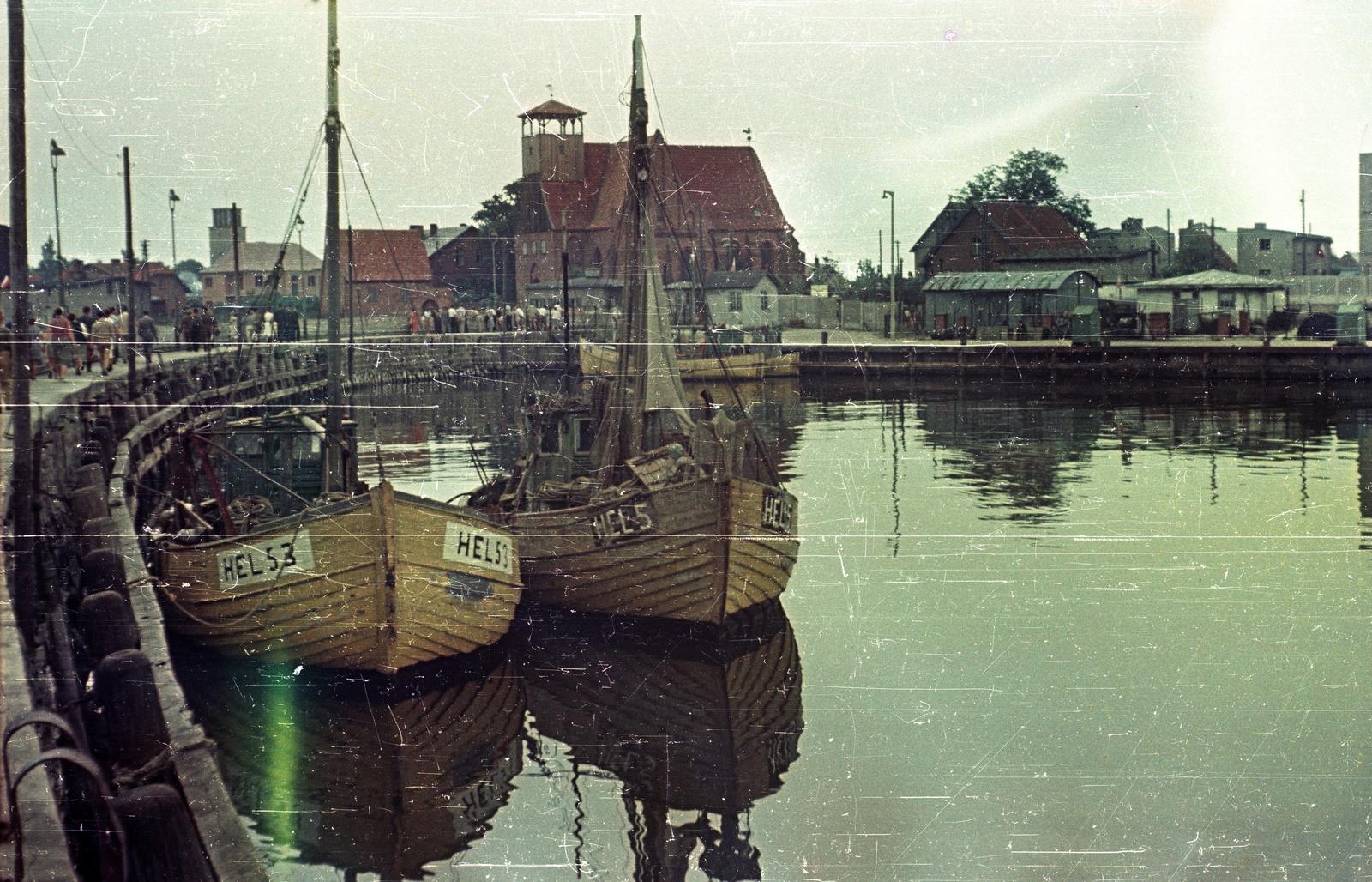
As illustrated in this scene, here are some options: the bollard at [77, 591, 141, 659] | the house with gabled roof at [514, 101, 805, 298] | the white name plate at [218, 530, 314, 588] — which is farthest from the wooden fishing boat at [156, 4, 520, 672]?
the bollard at [77, 591, 141, 659]

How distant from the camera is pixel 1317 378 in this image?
4793 mm

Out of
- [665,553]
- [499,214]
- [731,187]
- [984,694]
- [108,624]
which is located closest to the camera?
[108,624]

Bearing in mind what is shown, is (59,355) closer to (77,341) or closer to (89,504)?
(89,504)

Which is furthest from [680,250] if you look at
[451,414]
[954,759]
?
[954,759]

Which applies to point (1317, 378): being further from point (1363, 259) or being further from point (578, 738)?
point (578, 738)

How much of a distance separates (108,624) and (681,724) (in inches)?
101

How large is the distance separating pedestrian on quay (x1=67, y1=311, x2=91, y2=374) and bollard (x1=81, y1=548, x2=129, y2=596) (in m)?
0.73

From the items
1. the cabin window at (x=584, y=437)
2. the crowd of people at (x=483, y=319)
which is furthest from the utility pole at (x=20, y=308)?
the cabin window at (x=584, y=437)

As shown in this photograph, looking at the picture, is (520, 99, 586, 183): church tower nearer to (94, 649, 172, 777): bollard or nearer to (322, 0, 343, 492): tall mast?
(322, 0, 343, 492): tall mast

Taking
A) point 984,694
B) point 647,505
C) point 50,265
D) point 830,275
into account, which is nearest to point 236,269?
point 50,265

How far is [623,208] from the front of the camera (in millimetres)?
4910

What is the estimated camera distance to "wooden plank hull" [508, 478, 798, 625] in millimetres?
5906

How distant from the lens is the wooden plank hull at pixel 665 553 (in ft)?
19.4

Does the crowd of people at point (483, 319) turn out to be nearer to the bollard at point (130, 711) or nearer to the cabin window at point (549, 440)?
the cabin window at point (549, 440)
